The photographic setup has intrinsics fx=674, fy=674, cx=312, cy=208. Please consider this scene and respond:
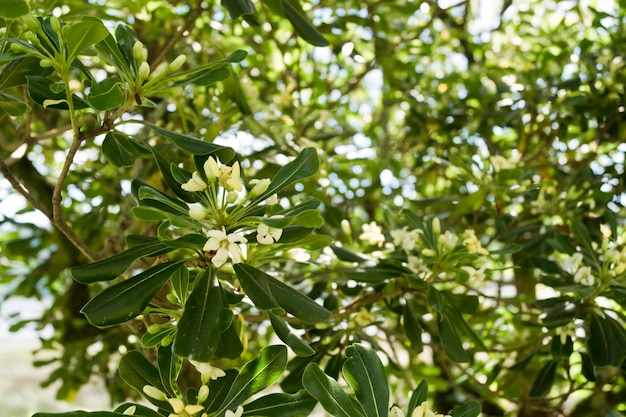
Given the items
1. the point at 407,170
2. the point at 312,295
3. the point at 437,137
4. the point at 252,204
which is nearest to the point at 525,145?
the point at 437,137

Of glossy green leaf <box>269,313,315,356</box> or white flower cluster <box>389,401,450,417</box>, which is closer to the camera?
white flower cluster <box>389,401,450,417</box>

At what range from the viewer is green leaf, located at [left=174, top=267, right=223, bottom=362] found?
37.4 inches

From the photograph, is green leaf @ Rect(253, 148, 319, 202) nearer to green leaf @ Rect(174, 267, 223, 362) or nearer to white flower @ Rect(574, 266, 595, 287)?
green leaf @ Rect(174, 267, 223, 362)

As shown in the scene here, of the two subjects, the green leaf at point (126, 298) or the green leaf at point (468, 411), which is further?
the green leaf at point (468, 411)

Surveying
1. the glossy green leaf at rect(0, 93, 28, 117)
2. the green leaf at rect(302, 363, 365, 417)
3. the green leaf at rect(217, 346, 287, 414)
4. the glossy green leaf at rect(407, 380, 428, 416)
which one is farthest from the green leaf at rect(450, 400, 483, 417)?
the glossy green leaf at rect(0, 93, 28, 117)

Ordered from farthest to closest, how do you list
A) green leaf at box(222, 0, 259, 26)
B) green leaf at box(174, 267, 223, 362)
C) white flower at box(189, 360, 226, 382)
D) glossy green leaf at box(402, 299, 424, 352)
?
glossy green leaf at box(402, 299, 424, 352) → green leaf at box(222, 0, 259, 26) → white flower at box(189, 360, 226, 382) → green leaf at box(174, 267, 223, 362)

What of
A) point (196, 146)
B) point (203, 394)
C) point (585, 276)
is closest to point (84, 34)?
point (196, 146)

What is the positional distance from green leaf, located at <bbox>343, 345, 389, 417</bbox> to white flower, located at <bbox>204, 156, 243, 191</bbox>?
1.09 feet

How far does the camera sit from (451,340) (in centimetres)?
146

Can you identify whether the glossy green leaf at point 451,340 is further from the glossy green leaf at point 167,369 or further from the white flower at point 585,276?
the glossy green leaf at point 167,369

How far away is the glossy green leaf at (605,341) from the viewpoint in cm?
152

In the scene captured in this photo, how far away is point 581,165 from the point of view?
255cm

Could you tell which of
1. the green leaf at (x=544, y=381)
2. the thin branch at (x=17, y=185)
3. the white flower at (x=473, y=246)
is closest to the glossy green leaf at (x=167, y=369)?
the thin branch at (x=17, y=185)

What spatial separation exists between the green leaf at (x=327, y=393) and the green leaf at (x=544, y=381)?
37.0 inches
